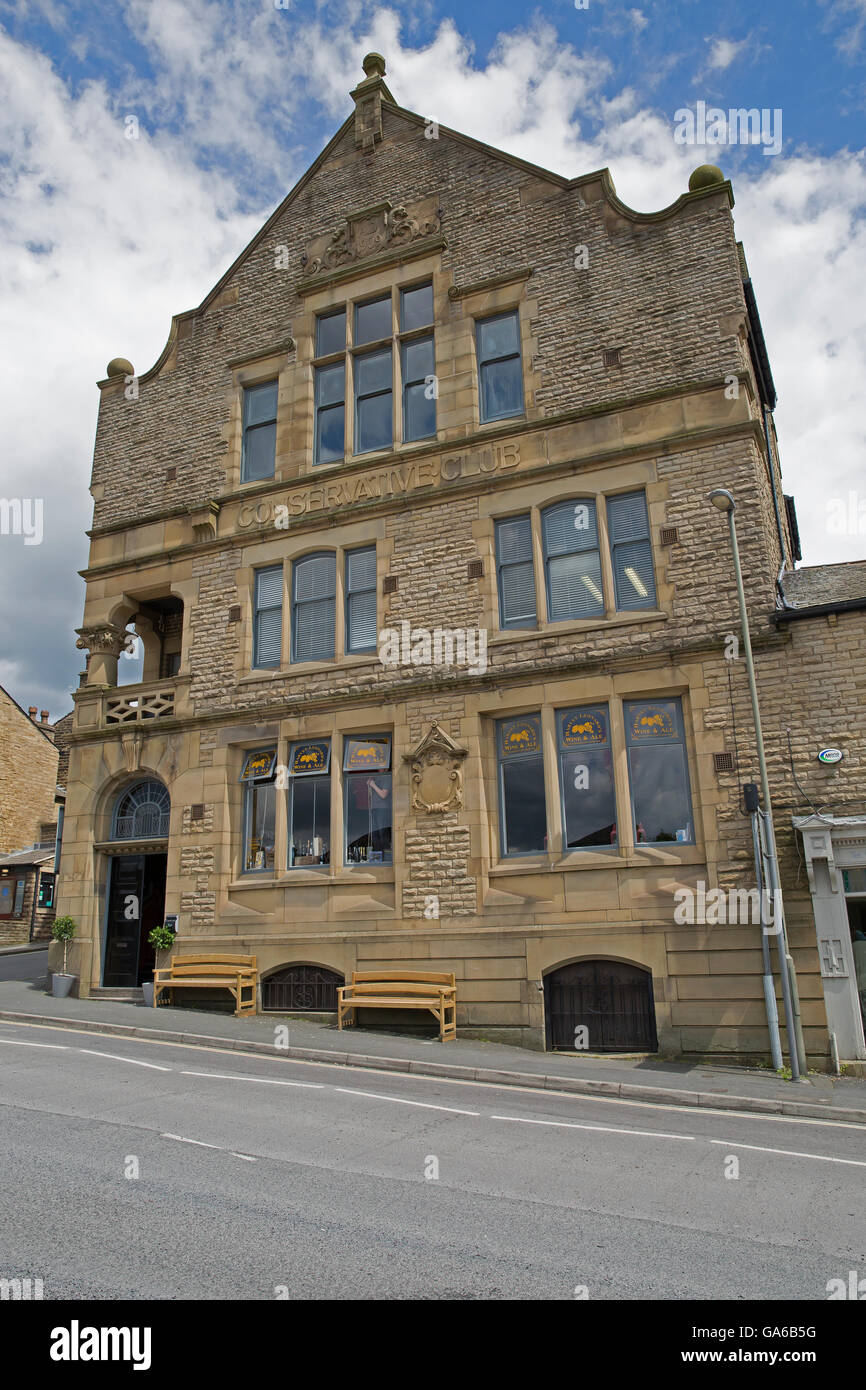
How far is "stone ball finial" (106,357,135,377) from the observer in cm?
2298

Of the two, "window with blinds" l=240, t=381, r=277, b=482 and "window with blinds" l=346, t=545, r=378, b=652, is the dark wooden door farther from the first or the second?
"window with blinds" l=240, t=381, r=277, b=482

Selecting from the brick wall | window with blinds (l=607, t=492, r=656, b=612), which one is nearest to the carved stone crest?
window with blinds (l=607, t=492, r=656, b=612)

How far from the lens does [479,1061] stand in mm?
12812

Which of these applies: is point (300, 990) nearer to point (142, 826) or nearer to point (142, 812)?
point (142, 826)

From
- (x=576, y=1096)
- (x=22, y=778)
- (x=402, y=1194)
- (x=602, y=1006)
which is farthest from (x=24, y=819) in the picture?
(x=402, y=1194)

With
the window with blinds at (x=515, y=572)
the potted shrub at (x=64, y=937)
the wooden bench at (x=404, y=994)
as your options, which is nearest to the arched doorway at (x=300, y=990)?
the wooden bench at (x=404, y=994)

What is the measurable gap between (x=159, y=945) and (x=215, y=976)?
4.79 ft

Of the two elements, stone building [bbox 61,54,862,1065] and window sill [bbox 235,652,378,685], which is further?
window sill [bbox 235,652,378,685]

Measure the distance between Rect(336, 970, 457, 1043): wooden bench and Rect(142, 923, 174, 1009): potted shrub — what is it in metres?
3.99

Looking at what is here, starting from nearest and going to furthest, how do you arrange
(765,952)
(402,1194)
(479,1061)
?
(402,1194), (479,1061), (765,952)
